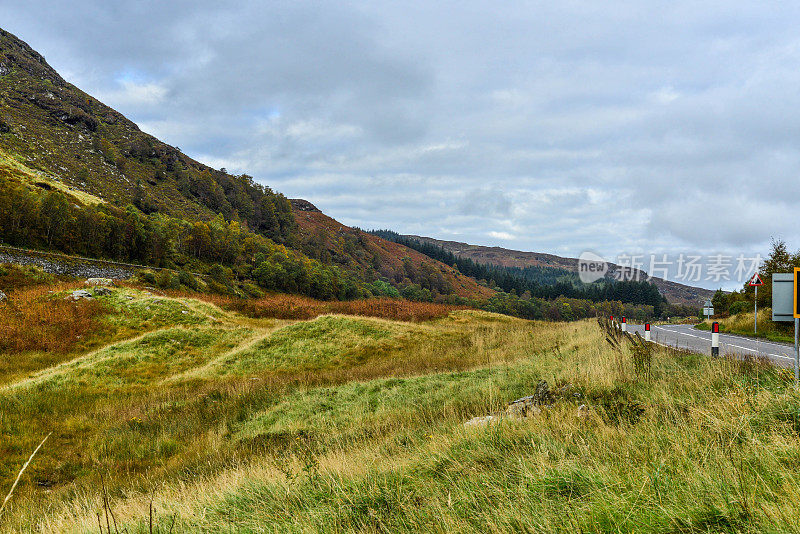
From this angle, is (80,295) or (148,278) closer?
(80,295)

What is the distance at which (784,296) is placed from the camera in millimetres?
6766

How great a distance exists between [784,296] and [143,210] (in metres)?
97.5

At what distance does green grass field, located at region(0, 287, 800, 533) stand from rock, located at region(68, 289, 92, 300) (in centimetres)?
833

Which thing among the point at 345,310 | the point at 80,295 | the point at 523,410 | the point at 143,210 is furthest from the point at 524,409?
the point at 143,210

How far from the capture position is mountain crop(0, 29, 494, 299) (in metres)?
47.9

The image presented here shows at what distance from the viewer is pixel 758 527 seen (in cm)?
232

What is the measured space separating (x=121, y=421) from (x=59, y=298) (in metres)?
19.9

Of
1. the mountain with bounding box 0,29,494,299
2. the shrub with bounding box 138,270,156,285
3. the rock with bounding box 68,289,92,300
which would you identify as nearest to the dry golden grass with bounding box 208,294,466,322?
the rock with bounding box 68,289,92,300

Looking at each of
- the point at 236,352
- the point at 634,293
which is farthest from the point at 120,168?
the point at 634,293

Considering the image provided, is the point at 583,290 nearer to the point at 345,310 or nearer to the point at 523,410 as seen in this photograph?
the point at 345,310

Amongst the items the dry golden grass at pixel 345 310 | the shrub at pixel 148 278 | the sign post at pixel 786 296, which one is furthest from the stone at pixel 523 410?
the shrub at pixel 148 278

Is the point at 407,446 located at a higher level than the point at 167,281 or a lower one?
lower

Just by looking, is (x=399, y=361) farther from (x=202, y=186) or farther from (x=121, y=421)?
(x=202, y=186)

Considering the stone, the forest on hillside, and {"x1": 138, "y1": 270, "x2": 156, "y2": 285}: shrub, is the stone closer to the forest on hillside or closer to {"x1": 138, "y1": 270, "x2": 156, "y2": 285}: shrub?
{"x1": 138, "y1": 270, "x2": 156, "y2": 285}: shrub
